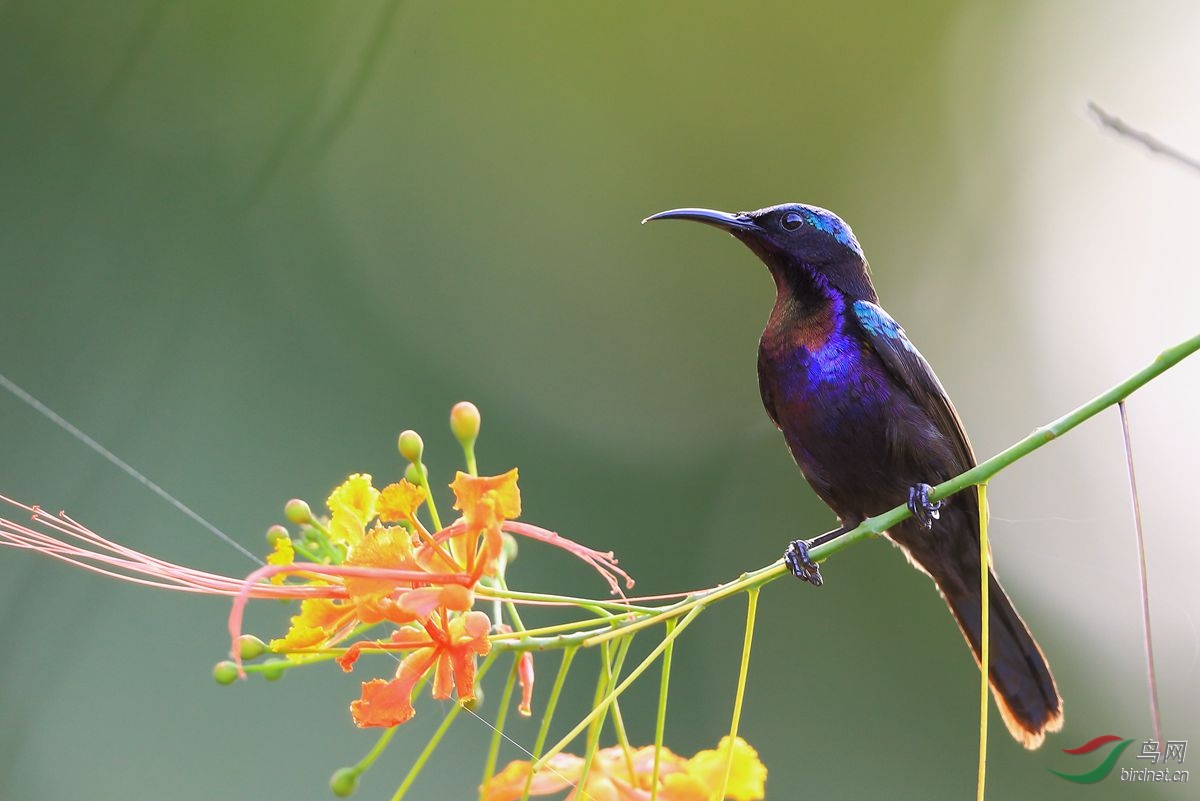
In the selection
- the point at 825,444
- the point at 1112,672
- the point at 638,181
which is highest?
the point at 638,181

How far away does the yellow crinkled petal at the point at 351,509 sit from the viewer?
101cm

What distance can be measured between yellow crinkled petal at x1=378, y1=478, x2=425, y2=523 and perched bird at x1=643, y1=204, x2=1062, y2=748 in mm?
627

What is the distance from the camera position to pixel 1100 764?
1271mm

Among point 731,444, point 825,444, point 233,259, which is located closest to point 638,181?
point 731,444

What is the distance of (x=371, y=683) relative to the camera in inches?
36.6

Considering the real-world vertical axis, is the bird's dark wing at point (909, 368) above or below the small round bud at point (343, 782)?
above

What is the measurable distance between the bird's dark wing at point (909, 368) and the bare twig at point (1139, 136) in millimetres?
562

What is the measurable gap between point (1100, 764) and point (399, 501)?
893mm

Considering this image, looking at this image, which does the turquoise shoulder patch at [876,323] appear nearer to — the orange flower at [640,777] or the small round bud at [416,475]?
the orange flower at [640,777]

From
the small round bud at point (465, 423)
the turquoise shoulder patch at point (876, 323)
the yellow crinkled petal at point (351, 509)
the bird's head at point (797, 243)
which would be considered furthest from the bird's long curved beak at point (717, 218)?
the yellow crinkled petal at point (351, 509)

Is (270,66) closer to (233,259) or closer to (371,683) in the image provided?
(233,259)

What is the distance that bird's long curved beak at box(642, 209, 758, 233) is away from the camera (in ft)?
4.53

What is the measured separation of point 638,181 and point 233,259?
2.00m

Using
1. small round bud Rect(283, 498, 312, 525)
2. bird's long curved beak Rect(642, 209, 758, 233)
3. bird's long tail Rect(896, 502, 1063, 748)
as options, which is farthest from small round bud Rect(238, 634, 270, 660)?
bird's long tail Rect(896, 502, 1063, 748)
